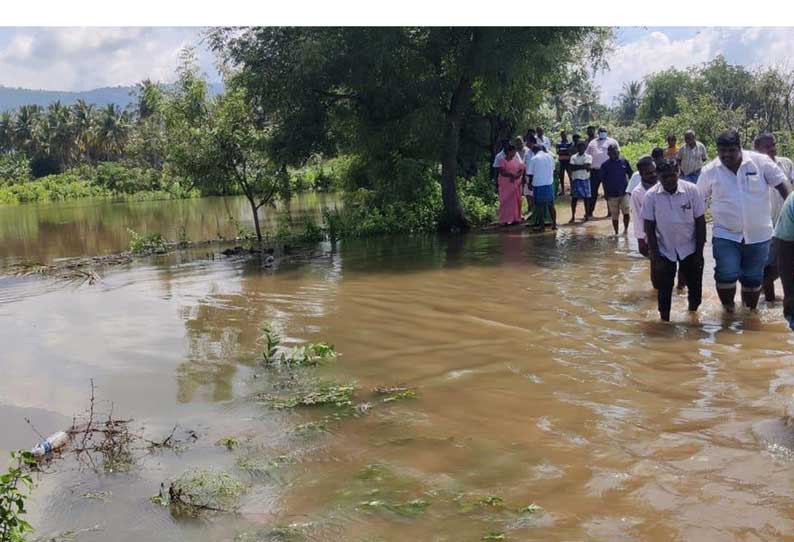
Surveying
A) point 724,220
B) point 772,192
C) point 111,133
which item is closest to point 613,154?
point 772,192

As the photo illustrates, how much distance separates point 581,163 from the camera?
15430 millimetres

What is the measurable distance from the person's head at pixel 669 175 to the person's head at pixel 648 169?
144cm

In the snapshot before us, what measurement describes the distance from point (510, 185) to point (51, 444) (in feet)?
41.1

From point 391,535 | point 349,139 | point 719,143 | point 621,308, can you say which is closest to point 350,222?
point 349,139

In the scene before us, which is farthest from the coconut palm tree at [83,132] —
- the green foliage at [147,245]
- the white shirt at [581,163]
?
the white shirt at [581,163]

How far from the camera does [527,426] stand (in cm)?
503

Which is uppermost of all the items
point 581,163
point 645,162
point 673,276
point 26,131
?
point 26,131

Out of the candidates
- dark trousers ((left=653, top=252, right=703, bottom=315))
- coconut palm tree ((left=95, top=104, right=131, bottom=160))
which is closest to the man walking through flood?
dark trousers ((left=653, top=252, right=703, bottom=315))

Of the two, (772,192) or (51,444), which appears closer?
(51,444)

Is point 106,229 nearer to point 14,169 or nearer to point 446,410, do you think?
point 446,410

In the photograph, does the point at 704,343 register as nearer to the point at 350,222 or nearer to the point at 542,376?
the point at 542,376

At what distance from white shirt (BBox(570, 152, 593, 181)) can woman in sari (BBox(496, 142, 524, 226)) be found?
1.11 meters

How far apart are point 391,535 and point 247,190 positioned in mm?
15734

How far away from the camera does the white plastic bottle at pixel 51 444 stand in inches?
196
